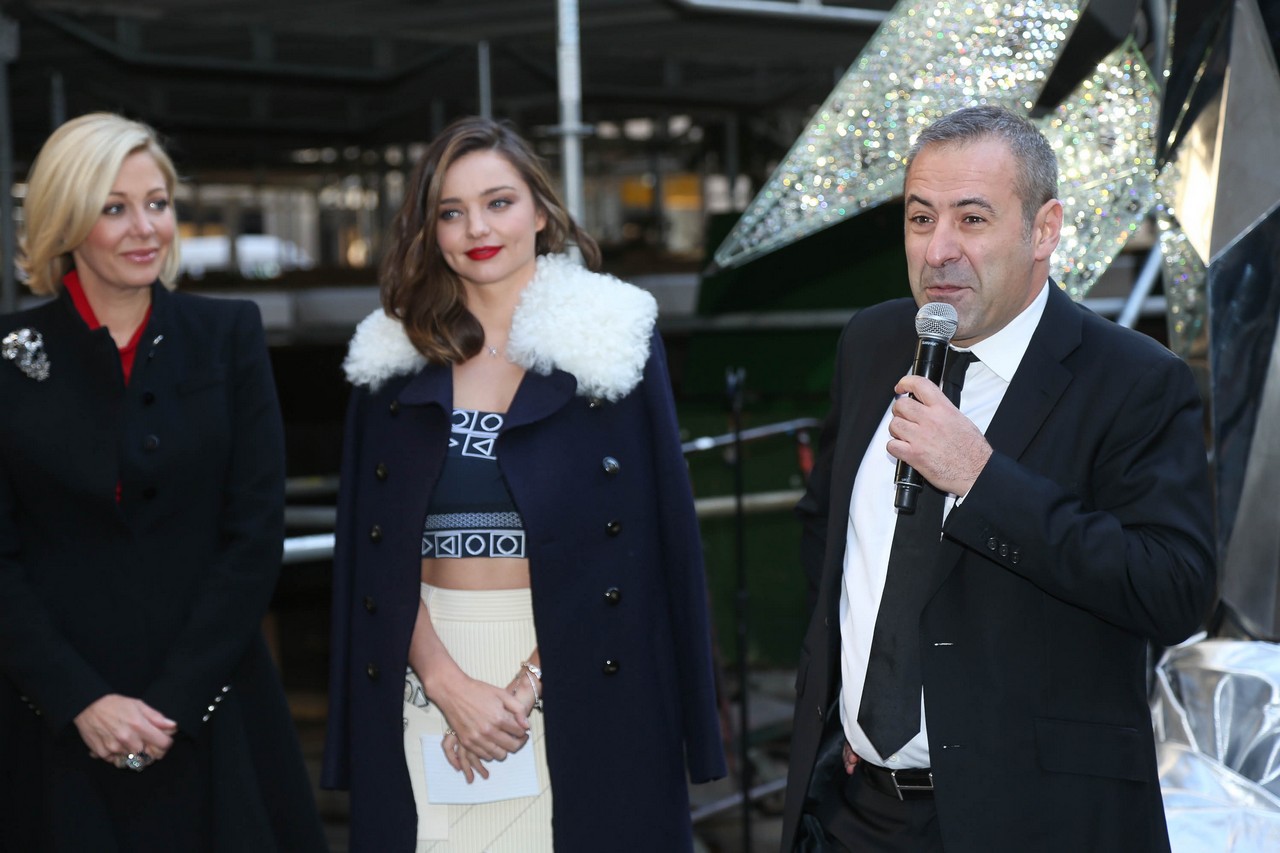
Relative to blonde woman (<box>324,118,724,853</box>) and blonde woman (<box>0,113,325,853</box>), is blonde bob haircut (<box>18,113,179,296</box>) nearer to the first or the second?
blonde woman (<box>0,113,325,853</box>)

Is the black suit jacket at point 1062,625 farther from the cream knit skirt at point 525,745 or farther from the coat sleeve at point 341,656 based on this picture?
the coat sleeve at point 341,656

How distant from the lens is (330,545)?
3711 millimetres

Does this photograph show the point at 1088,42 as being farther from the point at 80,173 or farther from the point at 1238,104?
the point at 80,173

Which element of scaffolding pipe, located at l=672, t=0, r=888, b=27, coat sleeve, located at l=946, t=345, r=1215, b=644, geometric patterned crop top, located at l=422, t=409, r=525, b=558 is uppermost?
scaffolding pipe, located at l=672, t=0, r=888, b=27

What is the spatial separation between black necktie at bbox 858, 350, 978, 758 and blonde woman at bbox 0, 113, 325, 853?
1384 mm

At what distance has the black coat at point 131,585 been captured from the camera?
2.76 meters

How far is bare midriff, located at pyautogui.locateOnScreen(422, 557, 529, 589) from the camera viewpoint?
2723 mm

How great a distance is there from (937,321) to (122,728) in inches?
68.9

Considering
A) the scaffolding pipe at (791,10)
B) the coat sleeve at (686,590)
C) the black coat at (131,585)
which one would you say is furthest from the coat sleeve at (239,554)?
the scaffolding pipe at (791,10)

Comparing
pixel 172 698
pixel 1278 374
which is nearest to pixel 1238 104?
pixel 1278 374

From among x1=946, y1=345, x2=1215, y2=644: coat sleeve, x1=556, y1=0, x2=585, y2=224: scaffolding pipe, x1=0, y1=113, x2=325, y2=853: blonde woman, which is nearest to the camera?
x1=946, y1=345, x2=1215, y2=644: coat sleeve

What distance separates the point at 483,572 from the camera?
8.96 ft

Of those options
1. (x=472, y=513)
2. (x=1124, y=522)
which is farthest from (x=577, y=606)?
(x=1124, y=522)

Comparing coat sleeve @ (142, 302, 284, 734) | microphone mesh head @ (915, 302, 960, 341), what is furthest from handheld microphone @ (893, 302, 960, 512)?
coat sleeve @ (142, 302, 284, 734)
